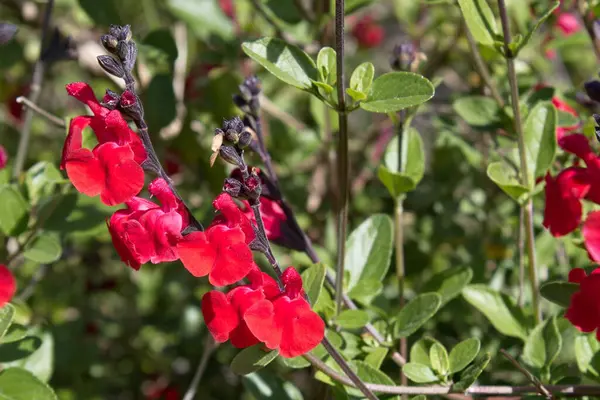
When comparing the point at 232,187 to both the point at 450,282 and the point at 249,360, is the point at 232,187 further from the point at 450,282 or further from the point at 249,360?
the point at 450,282

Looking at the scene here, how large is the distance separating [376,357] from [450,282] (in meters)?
0.26

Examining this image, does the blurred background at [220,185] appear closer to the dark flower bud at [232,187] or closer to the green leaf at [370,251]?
the green leaf at [370,251]

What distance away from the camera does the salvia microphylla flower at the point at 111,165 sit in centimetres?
85

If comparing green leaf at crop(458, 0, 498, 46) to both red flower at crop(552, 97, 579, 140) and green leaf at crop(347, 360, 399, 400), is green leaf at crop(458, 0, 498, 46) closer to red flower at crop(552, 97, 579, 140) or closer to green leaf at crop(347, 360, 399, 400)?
red flower at crop(552, 97, 579, 140)

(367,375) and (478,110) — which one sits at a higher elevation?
(478,110)

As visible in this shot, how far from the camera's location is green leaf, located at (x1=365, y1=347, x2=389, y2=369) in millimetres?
1072

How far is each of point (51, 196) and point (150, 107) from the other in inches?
Result: 15.7

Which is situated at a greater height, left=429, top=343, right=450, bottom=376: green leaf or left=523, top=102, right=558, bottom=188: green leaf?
left=523, top=102, right=558, bottom=188: green leaf

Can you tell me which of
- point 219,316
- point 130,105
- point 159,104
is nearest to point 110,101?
point 130,105

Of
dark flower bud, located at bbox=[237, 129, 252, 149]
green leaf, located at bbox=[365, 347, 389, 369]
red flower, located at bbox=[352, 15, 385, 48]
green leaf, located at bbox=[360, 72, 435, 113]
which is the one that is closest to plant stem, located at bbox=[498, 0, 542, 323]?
green leaf, located at bbox=[360, 72, 435, 113]

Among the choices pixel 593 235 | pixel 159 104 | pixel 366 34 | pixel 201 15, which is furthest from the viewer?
pixel 366 34

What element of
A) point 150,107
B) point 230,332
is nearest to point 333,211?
point 150,107

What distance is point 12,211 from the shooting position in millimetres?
1232

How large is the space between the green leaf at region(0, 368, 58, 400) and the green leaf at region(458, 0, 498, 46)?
31.0 inches
